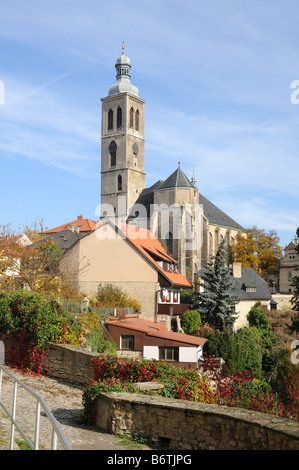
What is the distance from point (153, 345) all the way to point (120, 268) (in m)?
9.82

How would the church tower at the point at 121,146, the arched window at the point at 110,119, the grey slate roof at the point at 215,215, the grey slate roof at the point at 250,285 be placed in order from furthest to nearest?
the arched window at the point at 110,119
the church tower at the point at 121,146
the grey slate roof at the point at 215,215
the grey slate roof at the point at 250,285

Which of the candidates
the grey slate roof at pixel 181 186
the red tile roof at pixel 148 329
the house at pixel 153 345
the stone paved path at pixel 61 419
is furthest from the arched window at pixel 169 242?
the stone paved path at pixel 61 419

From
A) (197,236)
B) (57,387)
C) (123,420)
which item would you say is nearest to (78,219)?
(197,236)

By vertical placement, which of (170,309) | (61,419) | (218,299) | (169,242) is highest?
(169,242)

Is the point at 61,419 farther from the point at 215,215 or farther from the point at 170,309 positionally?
the point at 215,215

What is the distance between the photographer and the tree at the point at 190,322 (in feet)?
127

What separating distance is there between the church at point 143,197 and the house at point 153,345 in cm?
4544

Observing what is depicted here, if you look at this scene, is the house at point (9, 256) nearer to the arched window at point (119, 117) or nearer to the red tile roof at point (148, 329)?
the red tile roof at point (148, 329)

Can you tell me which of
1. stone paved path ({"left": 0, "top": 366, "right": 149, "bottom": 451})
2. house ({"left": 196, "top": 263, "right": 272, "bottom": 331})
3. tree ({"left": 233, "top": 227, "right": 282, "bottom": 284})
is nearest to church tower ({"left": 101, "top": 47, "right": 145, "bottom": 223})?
tree ({"left": 233, "top": 227, "right": 282, "bottom": 284})

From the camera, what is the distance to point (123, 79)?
94.0 metres

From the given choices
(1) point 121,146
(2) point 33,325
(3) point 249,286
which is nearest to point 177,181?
(1) point 121,146

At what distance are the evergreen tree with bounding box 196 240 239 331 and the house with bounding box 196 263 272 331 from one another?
717cm

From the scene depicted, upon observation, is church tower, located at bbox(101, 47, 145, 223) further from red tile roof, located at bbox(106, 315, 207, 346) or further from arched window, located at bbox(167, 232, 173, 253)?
red tile roof, located at bbox(106, 315, 207, 346)
